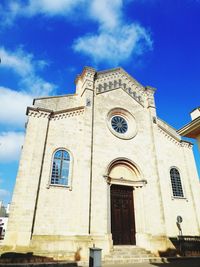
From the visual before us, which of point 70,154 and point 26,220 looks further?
point 70,154

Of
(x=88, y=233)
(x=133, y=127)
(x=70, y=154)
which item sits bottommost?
(x=88, y=233)

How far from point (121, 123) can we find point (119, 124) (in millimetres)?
284

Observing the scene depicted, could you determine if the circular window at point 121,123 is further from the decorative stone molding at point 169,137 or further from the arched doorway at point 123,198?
the decorative stone molding at point 169,137

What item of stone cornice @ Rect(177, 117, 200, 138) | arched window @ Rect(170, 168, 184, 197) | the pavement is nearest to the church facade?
arched window @ Rect(170, 168, 184, 197)

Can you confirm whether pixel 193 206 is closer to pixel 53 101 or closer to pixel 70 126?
pixel 70 126

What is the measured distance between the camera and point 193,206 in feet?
52.9

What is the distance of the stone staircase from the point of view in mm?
11305

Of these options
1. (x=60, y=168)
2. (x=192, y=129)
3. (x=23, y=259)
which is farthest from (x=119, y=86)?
(x=23, y=259)

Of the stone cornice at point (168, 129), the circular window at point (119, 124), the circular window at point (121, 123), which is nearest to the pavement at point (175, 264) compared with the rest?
the circular window at point (121, 123)

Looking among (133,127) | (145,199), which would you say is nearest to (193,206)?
(145,199)

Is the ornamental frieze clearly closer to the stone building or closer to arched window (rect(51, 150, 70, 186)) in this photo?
arched window (rect(51, 150, 70, 186))

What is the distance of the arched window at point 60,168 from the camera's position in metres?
12.9

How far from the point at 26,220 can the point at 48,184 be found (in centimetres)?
228

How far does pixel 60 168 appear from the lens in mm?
13281
